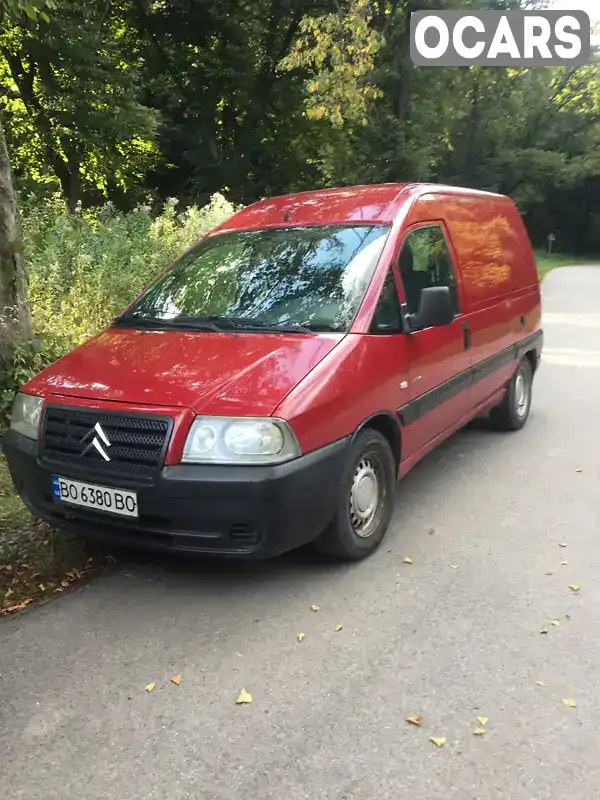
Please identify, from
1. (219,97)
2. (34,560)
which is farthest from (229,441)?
(219,97)

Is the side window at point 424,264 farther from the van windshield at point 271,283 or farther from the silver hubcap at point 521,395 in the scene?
the silver hubcap at point 521,395

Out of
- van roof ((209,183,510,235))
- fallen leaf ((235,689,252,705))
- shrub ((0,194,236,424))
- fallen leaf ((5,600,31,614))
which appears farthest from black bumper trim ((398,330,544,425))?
shrub ((0,194,236,424))

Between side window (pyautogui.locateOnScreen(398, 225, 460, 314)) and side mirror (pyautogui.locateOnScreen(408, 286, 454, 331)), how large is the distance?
0.14 meters

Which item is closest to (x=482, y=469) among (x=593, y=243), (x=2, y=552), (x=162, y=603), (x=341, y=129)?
(x=162, y=603)

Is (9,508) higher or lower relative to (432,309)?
lower

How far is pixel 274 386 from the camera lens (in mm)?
3537

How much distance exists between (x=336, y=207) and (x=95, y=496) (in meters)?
2.61

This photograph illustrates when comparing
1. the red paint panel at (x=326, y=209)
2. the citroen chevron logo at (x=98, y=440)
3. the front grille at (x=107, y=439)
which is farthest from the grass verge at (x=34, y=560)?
the red paint panel at (x=326, y=209)

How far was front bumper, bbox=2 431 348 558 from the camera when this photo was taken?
3369mm

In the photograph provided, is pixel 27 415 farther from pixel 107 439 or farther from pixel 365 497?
pixel 365 497

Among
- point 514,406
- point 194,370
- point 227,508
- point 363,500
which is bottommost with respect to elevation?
point 514,406

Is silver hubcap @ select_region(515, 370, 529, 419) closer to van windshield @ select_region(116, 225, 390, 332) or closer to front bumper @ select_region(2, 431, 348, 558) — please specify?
van windshield @ select_region(116, 225, 390, 332)

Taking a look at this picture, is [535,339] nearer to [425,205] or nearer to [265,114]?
[425,205]

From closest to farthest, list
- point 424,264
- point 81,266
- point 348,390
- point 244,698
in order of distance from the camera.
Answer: point 244,698, point 348,390, point 424,264, point 81,266
